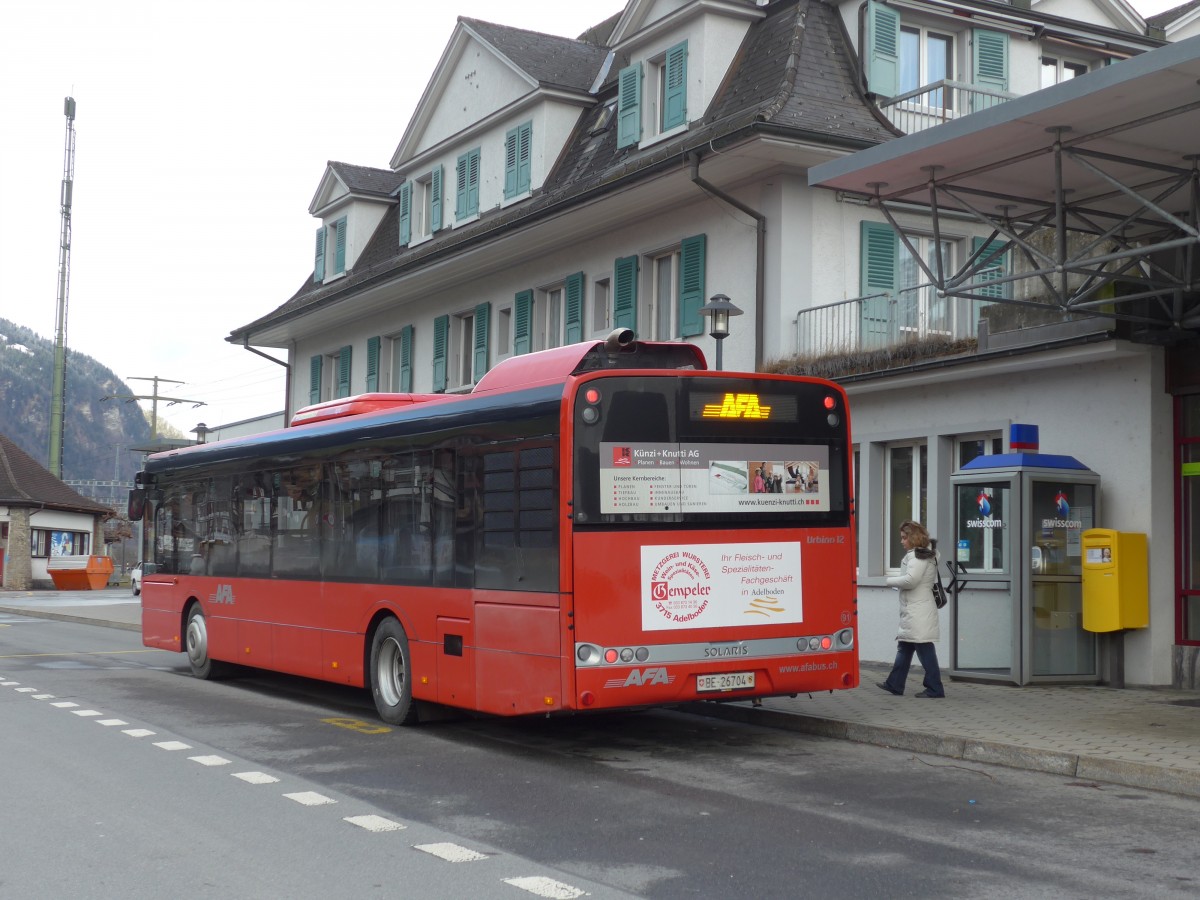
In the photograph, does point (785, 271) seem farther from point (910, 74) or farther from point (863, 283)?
point (910, 74)

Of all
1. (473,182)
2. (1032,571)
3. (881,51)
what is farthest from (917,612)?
(473,182)

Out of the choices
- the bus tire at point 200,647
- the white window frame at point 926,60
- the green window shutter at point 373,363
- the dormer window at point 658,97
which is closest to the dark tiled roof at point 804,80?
the dormer window at point 658,97

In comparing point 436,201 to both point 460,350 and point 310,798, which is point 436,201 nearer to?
point 460,350

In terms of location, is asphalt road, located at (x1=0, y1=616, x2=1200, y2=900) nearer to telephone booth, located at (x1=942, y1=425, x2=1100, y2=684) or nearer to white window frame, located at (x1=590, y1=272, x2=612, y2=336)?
telephone booth, located at (x1=942, y1=425, x2=1100, y2=684)

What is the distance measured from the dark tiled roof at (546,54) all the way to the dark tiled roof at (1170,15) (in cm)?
1042

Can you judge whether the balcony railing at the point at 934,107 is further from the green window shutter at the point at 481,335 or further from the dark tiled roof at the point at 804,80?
the green window shutter at the point at 481,335

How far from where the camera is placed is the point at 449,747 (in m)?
11.5

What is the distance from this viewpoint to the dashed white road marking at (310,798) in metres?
8.71

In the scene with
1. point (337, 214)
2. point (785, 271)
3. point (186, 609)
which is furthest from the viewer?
point (337, 214)

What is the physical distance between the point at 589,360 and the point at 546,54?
19.0 metres

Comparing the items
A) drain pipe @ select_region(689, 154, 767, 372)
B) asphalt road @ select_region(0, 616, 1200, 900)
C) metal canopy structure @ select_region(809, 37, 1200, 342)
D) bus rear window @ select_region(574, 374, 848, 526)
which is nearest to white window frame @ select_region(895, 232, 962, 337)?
metal canopy structure @ select_region(809, 37, 1200, 342)

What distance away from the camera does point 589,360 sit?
36.9 ft

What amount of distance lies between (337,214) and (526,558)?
2555cm

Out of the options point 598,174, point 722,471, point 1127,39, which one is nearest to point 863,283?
point 598,174
